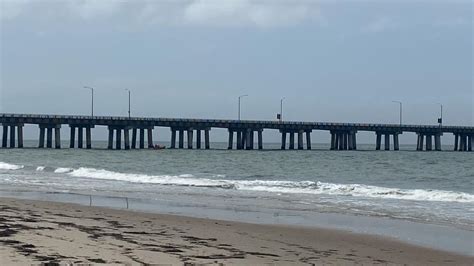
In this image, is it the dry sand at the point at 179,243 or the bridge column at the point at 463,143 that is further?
the bridge column at the point at 463,143

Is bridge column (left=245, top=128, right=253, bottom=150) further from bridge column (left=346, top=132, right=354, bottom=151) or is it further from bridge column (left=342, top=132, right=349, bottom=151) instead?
bridge column (left=346, top=132, right=354, bottom=151)

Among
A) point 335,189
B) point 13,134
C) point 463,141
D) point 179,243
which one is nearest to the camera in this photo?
point 179,243

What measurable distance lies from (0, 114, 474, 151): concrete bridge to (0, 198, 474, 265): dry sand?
66.3 metres

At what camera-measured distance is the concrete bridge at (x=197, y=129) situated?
253ft

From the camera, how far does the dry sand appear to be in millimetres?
7766

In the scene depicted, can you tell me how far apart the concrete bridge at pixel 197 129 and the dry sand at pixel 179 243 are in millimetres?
66305

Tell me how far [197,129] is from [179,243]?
2946 inches

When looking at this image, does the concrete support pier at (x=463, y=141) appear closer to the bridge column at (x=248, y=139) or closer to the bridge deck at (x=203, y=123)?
the bridge deck at (x=203, y=123)

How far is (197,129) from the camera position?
83938 mm

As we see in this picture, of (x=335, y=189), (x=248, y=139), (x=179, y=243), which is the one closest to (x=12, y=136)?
(x=248, y=139)

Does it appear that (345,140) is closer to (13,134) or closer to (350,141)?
(350,141)

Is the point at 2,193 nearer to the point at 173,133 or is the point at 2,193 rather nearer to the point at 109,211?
the point at 109,211

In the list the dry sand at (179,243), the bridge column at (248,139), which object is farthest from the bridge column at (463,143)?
the dry sand at (179,243)

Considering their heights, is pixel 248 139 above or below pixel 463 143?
above
